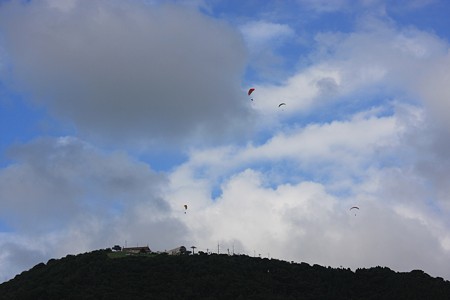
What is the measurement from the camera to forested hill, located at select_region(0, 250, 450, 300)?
134750mm

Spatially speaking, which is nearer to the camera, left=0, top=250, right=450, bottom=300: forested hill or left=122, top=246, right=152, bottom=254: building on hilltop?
left=0, top=250, right=450, bottom=300: forested hill

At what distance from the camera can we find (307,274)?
528 ft

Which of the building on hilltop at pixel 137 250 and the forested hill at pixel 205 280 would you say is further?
the building on hilltop at pixel 137 250

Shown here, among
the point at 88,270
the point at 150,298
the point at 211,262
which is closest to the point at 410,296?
the point at 211,262

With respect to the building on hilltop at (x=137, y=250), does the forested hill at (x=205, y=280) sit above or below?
below

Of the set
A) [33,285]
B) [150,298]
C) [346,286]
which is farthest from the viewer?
[346,286]

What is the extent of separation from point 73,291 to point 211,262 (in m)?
36.3

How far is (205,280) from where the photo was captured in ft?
464

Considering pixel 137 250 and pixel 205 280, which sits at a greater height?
pixel 137 250

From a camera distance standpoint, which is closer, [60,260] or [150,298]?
[150,298]

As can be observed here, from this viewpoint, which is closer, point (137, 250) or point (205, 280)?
point (205, 280)

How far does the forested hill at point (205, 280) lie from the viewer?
134750 mm

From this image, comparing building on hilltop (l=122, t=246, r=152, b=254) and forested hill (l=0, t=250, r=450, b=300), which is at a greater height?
building on hilltop (l=122, t=246, r=152, b=254)

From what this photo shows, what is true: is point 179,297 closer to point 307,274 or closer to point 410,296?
point 307,274
